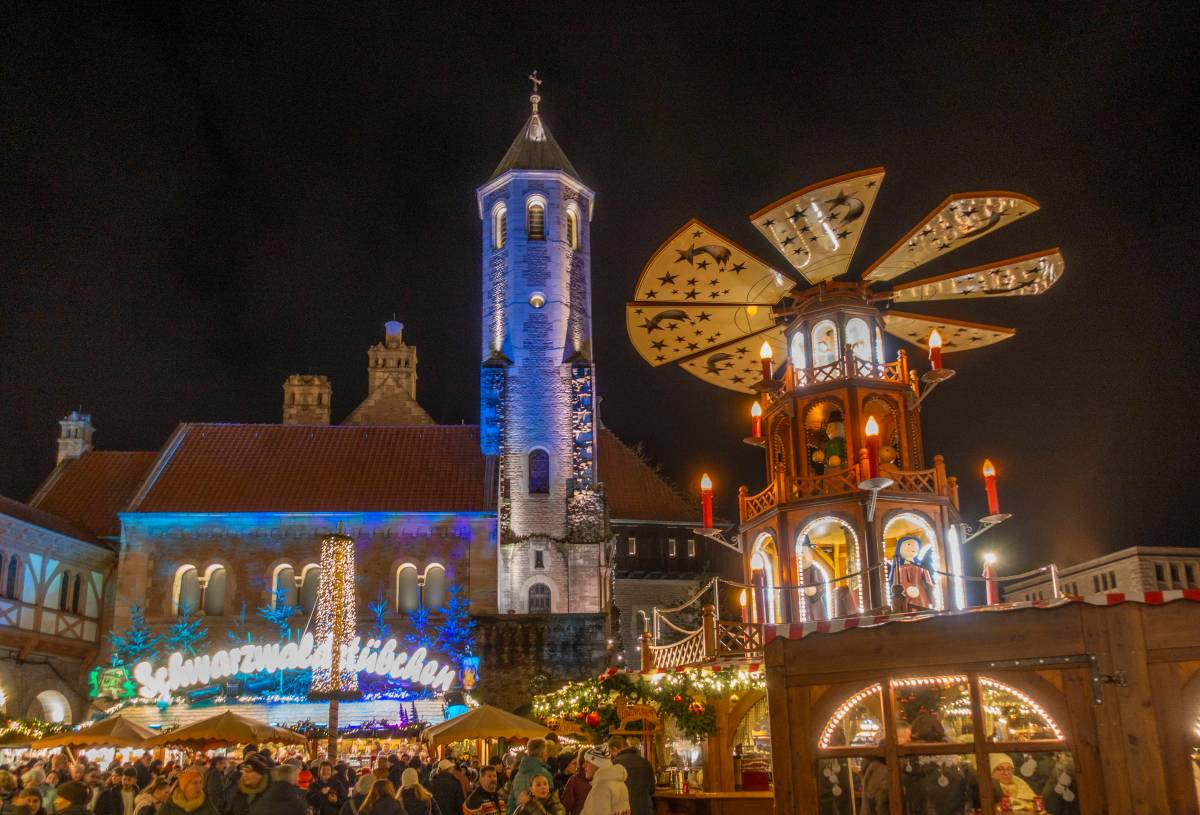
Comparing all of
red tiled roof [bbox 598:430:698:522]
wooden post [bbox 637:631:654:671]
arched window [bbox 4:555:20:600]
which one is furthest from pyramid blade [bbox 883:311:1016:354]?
red tiled roof [bbox 598:430:698:522]

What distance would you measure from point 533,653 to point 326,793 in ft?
68.6

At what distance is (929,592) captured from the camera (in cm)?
1602

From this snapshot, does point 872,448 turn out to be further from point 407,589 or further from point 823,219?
point 407,589

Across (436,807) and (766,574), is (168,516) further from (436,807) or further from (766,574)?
(436,807)

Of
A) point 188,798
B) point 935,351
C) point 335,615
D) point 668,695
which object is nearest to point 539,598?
point 335,615

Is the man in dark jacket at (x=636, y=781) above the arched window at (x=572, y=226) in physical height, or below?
below

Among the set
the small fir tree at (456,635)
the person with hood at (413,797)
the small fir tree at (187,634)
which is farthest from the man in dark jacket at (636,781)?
the small fir tree at (187,634)

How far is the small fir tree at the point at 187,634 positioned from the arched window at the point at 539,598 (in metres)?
11.1

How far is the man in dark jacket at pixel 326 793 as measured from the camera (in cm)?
1377

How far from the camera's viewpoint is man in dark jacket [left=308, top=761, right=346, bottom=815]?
45.2ft

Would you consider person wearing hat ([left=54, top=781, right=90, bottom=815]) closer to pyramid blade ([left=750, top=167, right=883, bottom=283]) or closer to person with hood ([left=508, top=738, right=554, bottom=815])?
person with hood ([left=508, top=738, right=554, bottom=815])

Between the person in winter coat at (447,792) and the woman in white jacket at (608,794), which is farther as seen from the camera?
the person in winter coat at (447,792)

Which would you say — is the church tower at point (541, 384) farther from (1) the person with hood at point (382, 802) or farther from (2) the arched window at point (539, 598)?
(1) the person with hood at point (382, 802)

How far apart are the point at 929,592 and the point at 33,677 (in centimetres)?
2833
